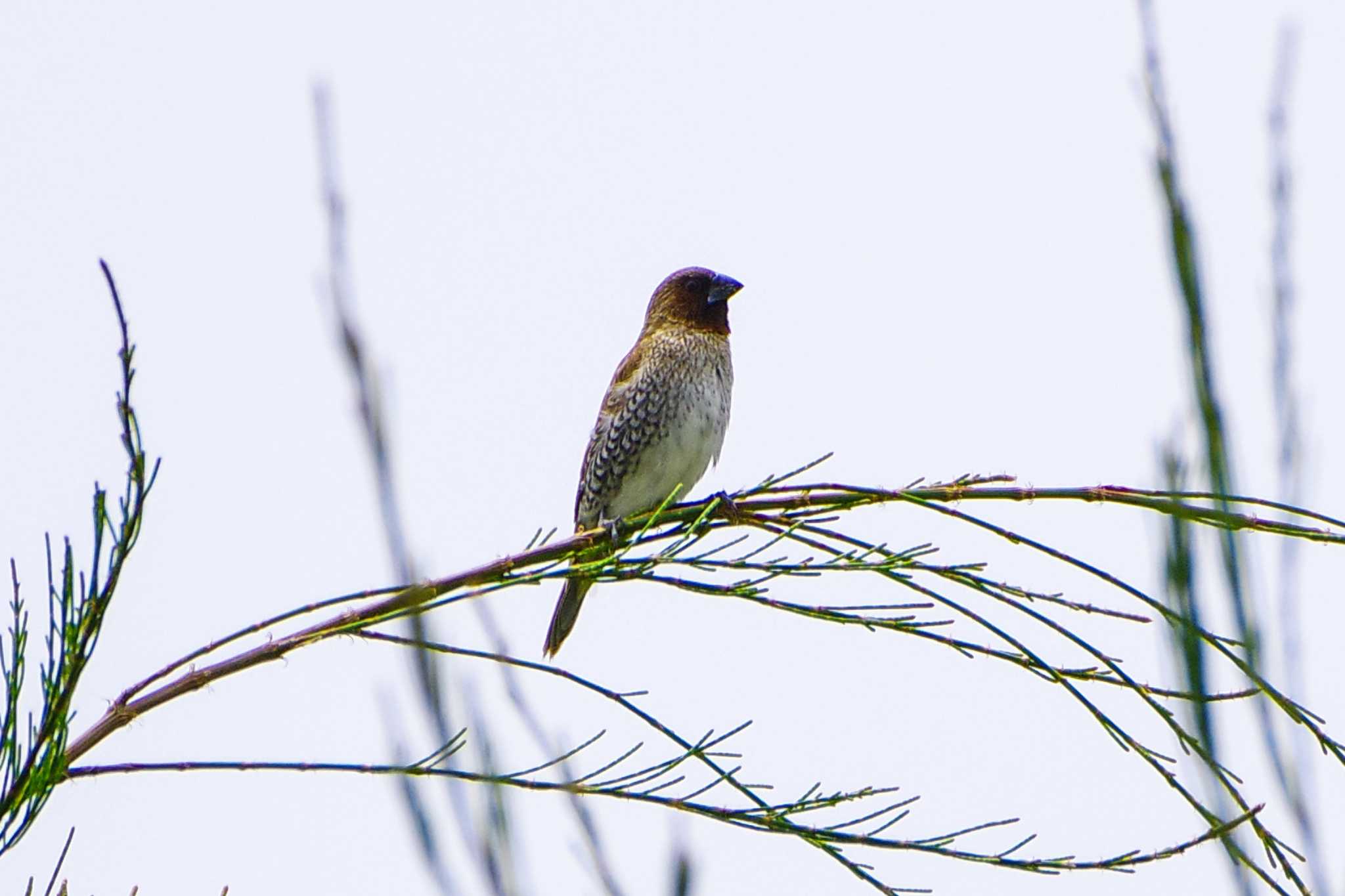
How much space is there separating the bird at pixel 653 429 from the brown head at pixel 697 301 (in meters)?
0.03

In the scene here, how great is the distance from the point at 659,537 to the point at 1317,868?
1948 millimetres

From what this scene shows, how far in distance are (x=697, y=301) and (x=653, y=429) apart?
46.4 inches

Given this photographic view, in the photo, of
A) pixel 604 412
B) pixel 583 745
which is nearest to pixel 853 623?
pixel 583 745

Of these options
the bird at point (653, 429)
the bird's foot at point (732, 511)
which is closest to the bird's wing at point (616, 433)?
the bird at point (653, 429)

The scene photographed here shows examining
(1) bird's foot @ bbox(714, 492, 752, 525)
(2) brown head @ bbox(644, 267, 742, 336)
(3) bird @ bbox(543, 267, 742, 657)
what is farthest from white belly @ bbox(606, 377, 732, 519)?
(1) bird's foot @ bbox(714, 492, 752, 525)

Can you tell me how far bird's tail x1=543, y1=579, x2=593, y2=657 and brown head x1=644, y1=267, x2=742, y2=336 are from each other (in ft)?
4.81

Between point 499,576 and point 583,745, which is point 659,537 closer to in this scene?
point 499,576

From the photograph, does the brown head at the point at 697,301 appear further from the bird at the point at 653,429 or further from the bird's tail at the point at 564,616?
the bird's tail at the point at 564,616

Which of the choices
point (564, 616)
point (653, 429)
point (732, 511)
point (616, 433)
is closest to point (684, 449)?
point (653, 429)

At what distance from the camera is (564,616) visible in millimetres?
7684

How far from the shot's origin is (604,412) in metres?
7.85

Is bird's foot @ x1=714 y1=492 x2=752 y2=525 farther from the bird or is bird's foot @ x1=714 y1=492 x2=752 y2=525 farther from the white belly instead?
the white belly

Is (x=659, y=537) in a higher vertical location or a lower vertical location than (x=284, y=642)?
higher

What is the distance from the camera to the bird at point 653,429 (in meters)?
7.42
